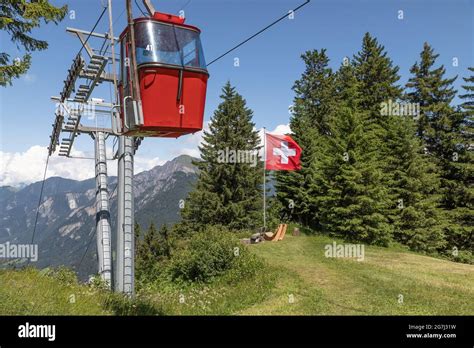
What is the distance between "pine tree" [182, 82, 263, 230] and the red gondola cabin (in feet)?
115

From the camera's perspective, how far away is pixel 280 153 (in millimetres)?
24891

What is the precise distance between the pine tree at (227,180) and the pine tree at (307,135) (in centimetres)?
571

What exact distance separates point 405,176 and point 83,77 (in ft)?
93.8

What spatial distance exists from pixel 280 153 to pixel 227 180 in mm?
21464

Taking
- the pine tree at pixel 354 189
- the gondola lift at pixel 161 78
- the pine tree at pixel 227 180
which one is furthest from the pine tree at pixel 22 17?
the pine tree at pixel 227 180

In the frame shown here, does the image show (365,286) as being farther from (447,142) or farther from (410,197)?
(447,142)

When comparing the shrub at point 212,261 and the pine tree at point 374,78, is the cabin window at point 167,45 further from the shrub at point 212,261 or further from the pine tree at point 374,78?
the pine tree at point 374,78

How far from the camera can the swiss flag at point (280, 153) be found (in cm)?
2473

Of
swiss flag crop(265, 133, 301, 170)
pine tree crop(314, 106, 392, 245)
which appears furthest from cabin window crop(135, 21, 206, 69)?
pine tree crop(314, 106, 392, 245)

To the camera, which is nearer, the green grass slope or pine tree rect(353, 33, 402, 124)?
the green grass slope

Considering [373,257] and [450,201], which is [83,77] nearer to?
[373,257]

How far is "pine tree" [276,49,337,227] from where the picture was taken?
37.6 m

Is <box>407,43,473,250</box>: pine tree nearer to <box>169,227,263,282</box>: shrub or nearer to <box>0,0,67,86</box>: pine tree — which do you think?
<box>169,227,263,282</box>: shrub
